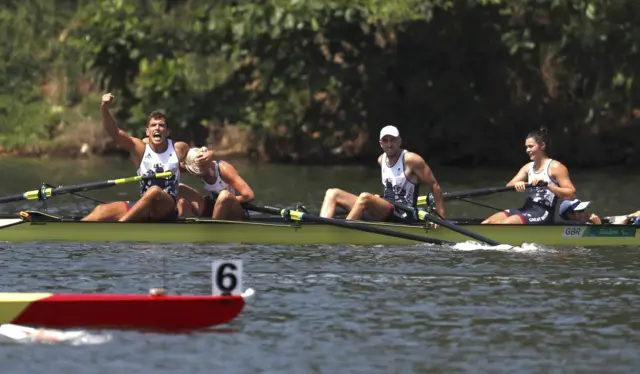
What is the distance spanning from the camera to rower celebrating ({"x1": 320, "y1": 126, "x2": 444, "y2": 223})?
20688 mm

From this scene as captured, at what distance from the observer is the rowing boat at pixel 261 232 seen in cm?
2036

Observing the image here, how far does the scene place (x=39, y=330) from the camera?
14.2 metres

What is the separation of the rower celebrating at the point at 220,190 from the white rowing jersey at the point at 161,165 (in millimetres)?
183

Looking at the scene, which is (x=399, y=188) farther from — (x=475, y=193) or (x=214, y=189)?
(x=214, y=189)

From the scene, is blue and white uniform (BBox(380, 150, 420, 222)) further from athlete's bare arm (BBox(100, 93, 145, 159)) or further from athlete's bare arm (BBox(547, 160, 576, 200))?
athlete's bare arm (BBox(100, 93, 145, 159))

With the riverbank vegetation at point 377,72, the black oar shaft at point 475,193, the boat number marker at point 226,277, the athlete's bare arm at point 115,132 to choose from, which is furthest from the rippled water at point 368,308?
the riverbank vegetation at point 377,72

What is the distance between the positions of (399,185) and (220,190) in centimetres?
236

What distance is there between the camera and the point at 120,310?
14.2 m

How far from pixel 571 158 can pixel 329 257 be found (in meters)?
22.0

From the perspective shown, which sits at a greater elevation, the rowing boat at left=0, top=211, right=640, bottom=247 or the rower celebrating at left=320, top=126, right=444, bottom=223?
the rower celebrating at left=320, top=126, right=444, bottom=223

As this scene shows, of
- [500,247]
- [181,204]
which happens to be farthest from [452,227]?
[181,204]

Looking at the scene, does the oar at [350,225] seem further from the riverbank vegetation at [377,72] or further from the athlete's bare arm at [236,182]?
the riverbank vegetation at [377,72]

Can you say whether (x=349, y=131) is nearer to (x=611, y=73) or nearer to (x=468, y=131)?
(x=468, y=131)

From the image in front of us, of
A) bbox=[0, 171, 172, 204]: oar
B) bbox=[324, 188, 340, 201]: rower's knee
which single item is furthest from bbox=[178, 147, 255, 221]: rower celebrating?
bbox=[324, 188, 340, 201]: rower's knee
